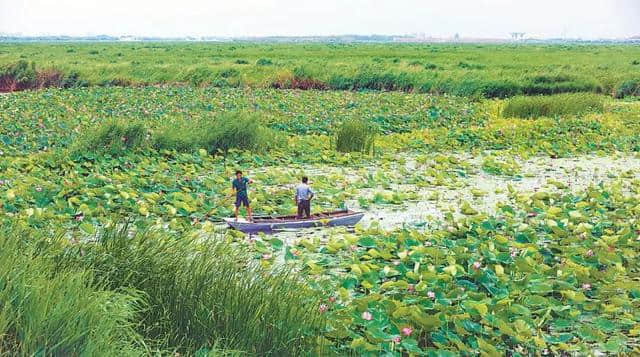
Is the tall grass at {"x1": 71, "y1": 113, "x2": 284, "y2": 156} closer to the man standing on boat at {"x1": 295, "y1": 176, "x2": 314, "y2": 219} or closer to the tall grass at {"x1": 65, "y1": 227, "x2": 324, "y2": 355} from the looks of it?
the man standing on boat at {"x1": 295, "y1": 176, "x2": 314, "y2": 219}

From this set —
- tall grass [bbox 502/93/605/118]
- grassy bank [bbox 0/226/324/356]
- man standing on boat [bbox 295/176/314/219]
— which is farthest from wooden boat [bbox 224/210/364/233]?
tall grass [bbox 502/93/605/118]

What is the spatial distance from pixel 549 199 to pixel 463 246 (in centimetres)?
245

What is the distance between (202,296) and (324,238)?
2.54 m

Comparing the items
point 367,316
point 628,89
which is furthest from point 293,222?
point 628,89

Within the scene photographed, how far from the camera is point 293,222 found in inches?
269

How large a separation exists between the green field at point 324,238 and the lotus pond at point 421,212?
0.03 metres

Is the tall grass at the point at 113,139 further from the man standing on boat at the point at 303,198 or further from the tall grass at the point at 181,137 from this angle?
the man standing on boat at the point at 303,198

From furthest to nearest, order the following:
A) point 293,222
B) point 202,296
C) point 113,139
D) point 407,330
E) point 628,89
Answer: point 628,89 → point 113,139 → point 293,222 → point 202,296 → point 407,330

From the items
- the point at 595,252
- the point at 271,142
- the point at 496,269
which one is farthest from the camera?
the point at 271,142

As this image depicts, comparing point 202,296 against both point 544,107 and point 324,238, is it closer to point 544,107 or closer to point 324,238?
point 324,238

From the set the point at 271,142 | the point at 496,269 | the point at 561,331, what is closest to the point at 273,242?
the point at 496,269

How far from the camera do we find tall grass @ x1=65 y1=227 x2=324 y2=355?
12.8 ft

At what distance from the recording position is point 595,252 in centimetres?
579

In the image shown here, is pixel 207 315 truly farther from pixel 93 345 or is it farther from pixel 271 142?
pixel 271 142
